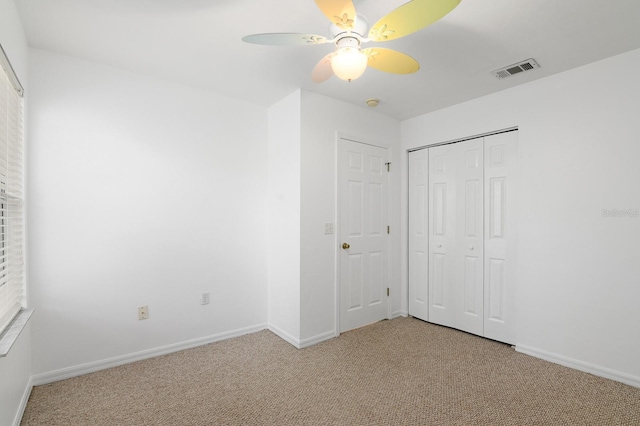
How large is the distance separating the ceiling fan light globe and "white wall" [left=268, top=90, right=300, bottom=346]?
139cm

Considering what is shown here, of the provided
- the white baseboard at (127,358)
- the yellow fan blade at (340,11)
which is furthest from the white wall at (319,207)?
the yellow fan blade at (340,11)

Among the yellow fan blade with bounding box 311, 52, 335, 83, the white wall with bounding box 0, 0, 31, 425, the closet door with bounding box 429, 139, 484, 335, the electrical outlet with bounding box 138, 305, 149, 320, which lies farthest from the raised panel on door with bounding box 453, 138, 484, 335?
the white wall with bounding box 0, 0, 31, 425

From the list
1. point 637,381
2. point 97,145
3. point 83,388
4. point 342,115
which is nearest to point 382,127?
point 342,115

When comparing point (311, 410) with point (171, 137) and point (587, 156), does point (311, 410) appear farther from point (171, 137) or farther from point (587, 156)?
point (587, 156)

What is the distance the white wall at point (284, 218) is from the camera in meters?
3.02

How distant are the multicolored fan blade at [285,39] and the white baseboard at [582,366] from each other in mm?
2985

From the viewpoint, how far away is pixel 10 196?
1.95m

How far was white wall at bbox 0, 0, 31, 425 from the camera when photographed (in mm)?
1637

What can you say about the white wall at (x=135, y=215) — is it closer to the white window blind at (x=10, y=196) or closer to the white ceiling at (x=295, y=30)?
the white window blind at (x=10, y=196)

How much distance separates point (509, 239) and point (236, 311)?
108 inches

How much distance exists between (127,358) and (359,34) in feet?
9.62

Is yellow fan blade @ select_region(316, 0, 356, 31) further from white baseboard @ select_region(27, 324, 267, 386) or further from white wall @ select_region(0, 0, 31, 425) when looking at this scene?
white baseboard @ select_region(27, 324, 267, 386)

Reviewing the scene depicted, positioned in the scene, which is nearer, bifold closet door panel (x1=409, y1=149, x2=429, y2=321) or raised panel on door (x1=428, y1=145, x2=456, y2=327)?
raised panel on door (x1=428, y1=145, x2=456, y2=327)

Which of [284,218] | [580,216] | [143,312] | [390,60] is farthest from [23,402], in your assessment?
[580,216]
